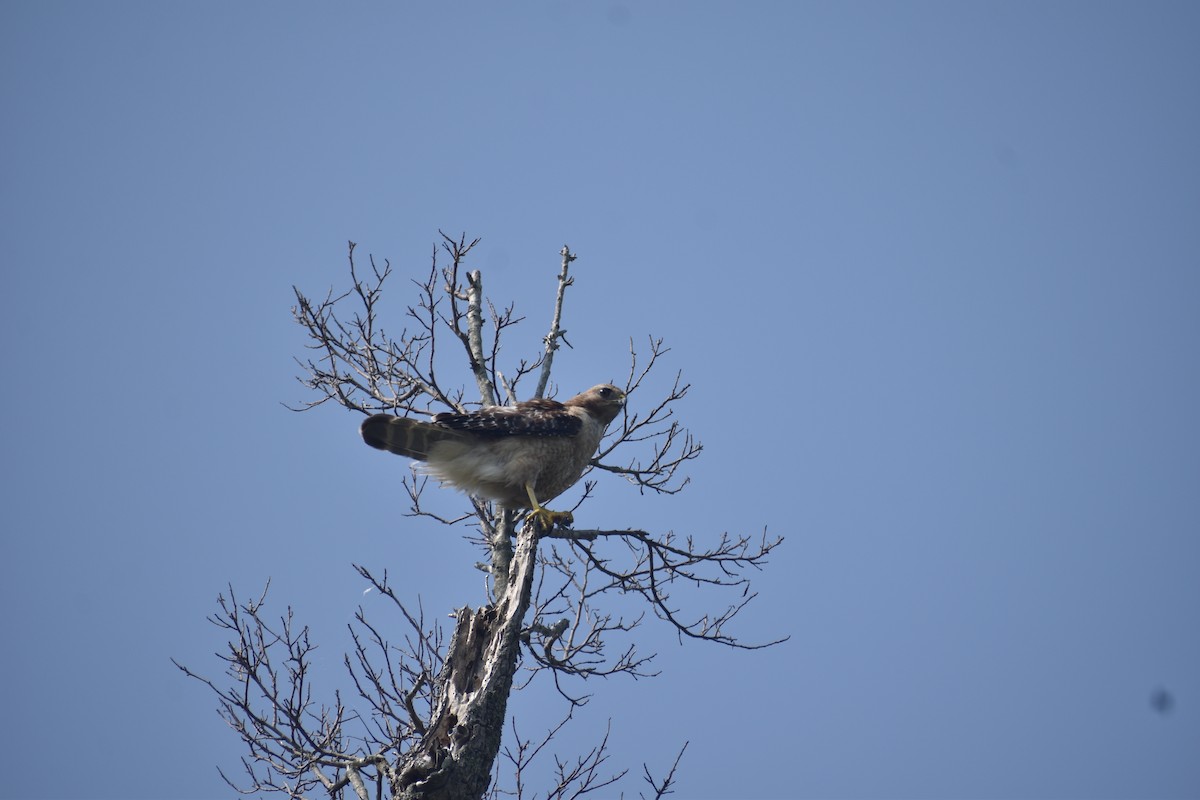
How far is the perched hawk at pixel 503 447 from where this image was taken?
6.81 metres

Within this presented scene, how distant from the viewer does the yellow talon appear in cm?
674

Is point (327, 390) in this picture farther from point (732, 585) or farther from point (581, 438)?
point (732, 585)

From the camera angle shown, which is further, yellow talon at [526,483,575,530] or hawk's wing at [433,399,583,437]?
hawk's wing at [433,399,583,437]

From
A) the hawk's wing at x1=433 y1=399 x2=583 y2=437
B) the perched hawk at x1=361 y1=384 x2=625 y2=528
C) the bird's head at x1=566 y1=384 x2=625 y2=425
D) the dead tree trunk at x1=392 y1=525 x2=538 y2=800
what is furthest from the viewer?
the bird's head at x1=566 y1=384 x2=625 y2=425

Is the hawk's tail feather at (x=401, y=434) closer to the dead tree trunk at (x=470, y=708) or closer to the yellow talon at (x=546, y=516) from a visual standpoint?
the yellow talon at (x=546, y=516)

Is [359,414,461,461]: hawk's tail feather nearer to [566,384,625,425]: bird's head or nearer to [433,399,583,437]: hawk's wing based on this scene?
[433,399,583,437]: hawk's wing

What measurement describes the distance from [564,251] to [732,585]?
9.82ft

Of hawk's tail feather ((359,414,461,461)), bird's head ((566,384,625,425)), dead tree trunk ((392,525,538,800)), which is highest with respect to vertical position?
bird's head ((566,384,625,425))

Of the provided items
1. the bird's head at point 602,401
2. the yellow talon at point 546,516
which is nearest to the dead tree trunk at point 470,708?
the yellow talon at point 546,516

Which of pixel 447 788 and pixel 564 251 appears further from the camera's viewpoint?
pixel 564 251

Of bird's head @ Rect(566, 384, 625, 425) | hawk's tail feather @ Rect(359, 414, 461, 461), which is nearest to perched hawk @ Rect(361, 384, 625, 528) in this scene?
hawk's tail feather @ Rect(359, 414, 461, 461)

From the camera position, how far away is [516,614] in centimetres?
539

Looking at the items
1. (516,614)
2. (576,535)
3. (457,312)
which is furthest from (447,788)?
(457,312)

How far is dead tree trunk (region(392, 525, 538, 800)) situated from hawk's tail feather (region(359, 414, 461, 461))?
1640mm
